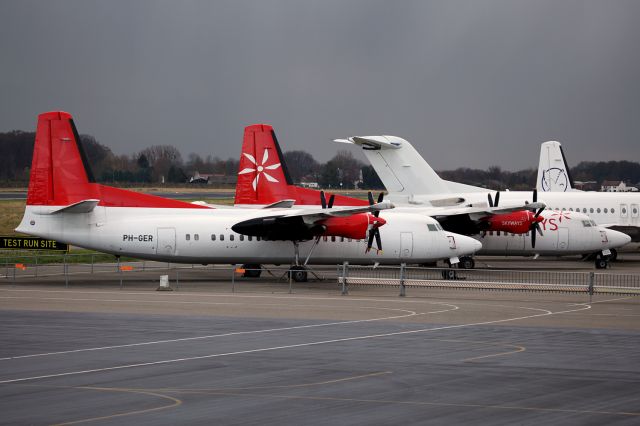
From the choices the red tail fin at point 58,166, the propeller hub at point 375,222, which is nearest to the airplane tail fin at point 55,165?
the red tail fin at point 58,166

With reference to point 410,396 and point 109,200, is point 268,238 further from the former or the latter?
point 410,396

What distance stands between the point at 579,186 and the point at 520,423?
11049cm

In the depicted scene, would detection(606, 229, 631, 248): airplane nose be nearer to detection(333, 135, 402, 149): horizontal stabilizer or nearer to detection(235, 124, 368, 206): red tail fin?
detection(333, 135, 402, 149): horizontal stabilizer

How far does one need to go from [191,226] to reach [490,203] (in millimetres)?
17567

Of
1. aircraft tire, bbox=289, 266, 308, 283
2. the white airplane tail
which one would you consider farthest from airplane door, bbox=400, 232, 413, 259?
the white airplane tail

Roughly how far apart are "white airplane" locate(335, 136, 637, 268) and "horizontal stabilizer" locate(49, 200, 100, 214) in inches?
745

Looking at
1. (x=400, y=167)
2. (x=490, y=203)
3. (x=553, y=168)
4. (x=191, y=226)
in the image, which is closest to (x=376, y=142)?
(x=400, y=167)

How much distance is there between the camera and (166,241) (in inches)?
1527

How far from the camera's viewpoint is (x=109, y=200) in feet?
126

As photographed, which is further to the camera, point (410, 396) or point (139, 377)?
point (139, 377)

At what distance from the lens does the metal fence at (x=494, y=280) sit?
34812mm

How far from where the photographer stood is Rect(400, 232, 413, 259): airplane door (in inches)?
1662

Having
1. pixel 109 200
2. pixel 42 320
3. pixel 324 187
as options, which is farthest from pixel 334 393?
pixel 324 187

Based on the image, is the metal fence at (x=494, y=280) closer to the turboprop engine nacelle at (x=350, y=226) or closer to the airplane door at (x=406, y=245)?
the airplane door at (x=406, y=245)
